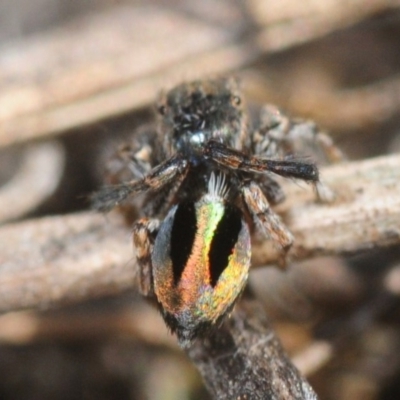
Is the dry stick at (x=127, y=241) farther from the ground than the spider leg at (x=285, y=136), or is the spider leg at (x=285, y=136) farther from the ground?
the spider leg at (x=285, y=136)

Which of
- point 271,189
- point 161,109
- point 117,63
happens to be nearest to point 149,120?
point 117,63

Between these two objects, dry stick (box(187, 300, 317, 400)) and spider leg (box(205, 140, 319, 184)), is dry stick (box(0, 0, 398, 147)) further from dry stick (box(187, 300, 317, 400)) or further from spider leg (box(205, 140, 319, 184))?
dry stick (box(187, 300, 317, 400))

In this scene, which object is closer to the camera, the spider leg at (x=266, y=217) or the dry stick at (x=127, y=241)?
the spider leg at (x=266, y=217)

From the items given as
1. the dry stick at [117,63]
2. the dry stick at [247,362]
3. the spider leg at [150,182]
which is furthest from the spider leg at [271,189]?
the dry stick at [117,63]

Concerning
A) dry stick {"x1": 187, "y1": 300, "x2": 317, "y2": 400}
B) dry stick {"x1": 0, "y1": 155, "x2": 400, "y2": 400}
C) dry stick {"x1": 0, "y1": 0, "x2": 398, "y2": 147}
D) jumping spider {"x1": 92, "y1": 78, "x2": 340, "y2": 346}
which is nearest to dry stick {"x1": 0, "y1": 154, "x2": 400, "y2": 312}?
dry stick {"x1": 0, "y1": 155, "x2": 400, "y2": 400}

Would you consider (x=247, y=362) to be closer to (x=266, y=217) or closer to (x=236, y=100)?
(x=266, y=217)

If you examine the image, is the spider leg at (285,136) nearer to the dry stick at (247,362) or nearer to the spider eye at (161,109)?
the spider eye at (161,109)
